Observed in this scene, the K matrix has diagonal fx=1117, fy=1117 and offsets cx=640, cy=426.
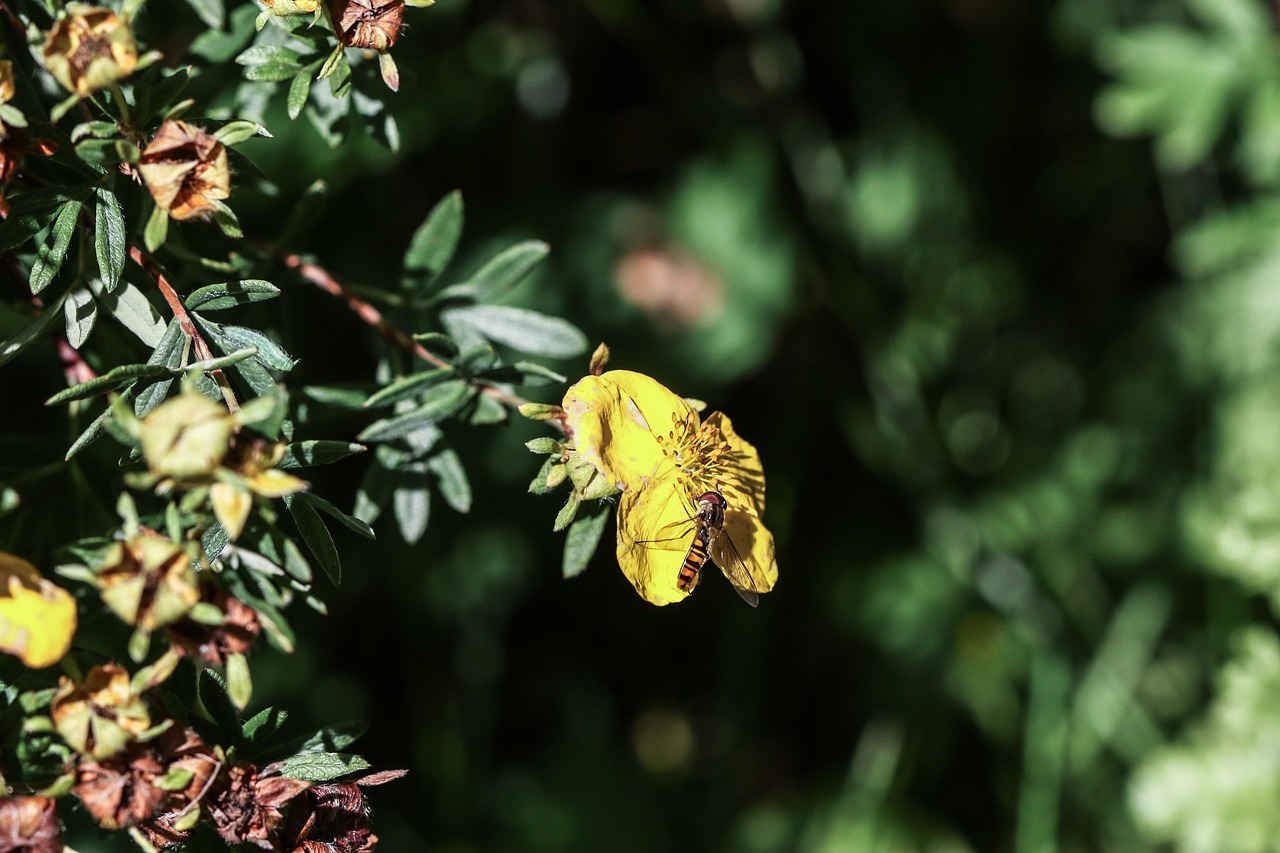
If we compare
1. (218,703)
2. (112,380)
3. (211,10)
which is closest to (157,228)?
(112,380)

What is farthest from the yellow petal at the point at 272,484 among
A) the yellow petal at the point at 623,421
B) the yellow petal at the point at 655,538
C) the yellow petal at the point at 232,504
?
the yellow petal at the point at 655,538

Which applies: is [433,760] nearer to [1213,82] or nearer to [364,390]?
[364,390]

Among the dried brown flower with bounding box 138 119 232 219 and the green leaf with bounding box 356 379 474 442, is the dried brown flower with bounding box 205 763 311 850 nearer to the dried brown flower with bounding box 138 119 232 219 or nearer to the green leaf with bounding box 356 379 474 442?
the green leaf with bounding box 356 379 474 442

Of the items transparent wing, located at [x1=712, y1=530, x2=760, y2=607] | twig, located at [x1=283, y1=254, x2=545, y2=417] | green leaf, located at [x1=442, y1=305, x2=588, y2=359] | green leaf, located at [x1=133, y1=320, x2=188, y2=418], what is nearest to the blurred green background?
green leaf, located at [x1=442, y1=305, x2=588, y2=359]

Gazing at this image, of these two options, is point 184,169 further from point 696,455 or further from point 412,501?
point 696,455

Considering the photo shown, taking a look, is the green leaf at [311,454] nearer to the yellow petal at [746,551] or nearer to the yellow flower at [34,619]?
the yellow flower at [34,619]

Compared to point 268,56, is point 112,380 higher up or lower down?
lower down
